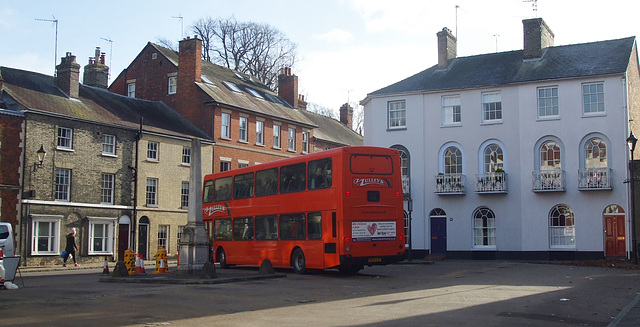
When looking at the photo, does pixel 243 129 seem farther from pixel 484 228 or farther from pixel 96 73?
pixel 484 228

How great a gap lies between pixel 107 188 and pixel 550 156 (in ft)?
76.8

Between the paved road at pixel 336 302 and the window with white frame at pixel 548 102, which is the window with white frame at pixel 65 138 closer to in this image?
the paved road at pixel 336 302

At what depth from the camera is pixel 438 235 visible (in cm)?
3575

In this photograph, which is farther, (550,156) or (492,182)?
(492,182)

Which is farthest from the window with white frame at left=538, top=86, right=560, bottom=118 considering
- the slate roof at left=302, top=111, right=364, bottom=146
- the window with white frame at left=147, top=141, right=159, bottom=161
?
the slate roof at left=302, top=111, right=364, bottom=146

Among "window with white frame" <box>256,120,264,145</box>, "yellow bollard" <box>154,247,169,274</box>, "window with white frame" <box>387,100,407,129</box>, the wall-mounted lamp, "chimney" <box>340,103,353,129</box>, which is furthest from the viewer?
"chimney" <box>340,103,353,129</box>

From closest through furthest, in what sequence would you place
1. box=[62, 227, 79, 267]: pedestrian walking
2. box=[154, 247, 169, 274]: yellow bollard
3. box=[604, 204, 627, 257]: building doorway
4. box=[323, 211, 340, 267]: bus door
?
box=[323, 211, 340, 267]: bus door < box=[154, 247, 169, 274]: yellow bollard < box=[604, 204, 627, 257]: building doorway < box=[62, 227, 79, 267]: pedestrian walking

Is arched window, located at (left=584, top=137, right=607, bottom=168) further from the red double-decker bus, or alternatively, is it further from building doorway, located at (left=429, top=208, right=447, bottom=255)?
the red double-decker bus

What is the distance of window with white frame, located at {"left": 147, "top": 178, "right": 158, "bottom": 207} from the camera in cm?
3869

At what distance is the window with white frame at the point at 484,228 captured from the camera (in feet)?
113

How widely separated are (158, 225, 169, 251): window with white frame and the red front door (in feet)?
78.9

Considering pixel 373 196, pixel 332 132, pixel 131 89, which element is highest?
pixel 131 89

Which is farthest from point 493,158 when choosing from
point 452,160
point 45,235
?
point 45,235

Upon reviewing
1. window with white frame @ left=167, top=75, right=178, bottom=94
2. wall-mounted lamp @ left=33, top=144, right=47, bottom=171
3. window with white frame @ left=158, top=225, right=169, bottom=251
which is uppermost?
window with white frame @ left=167, top=75, right=178, bottom=94
